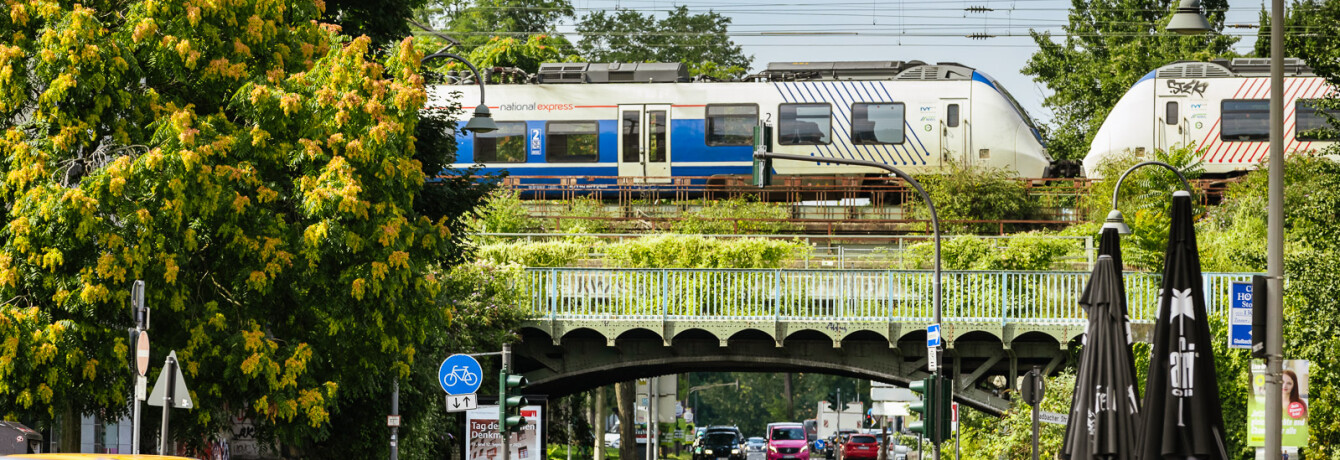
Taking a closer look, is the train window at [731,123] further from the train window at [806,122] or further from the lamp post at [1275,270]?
the lamp post at [1275,270]

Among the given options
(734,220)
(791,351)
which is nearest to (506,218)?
(734,220)

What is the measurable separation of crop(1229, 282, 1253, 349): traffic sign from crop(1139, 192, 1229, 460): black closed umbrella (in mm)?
1403

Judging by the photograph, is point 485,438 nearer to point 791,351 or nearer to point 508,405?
point 508,405

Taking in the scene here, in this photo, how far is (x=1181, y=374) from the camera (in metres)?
15.0

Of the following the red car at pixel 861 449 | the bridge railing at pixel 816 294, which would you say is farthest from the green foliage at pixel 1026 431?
the red car at pixel 861 449

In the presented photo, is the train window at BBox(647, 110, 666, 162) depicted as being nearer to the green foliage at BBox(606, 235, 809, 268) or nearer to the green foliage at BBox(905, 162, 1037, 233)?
the green foliage at BBox(905, 162, 1037, 233)

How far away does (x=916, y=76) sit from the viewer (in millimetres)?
43344

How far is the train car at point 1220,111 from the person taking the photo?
41844mm

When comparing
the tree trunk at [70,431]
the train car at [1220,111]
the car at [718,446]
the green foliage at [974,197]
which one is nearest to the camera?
the tree trunk at [70,431]

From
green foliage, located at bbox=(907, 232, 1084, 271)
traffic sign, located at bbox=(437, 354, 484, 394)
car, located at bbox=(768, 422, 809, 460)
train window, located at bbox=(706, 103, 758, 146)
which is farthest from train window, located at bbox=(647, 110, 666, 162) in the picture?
traffic sign, located at bbox=(437, 354, 484, 394)

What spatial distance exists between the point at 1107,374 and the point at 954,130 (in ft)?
89.1

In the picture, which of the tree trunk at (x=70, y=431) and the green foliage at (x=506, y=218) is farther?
the green foliage at (x=506, y=218)

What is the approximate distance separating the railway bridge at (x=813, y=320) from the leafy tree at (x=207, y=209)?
40.8ft

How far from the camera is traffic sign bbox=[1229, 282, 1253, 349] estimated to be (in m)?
16.3
